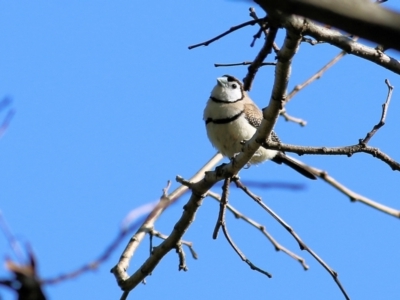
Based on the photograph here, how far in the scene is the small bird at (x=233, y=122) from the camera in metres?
6.51

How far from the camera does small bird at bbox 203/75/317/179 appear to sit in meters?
6.51

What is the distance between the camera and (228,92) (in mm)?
7348

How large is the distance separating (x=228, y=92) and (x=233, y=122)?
0.77m

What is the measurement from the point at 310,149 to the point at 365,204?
744mm

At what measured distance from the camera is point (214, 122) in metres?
6.76

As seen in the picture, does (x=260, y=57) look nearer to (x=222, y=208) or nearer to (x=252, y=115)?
(x=222, y=208)

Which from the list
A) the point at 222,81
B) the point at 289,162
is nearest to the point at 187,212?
the point at 289,162

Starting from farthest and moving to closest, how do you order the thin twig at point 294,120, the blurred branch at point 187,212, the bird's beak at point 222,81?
1. the bird's beak at point 222,81
2. the thin twig at point 294,120
3. the blurred branch at point 187,212

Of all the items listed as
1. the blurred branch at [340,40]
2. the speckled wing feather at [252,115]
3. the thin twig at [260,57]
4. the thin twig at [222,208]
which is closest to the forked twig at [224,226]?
the thin twig at [222,208]

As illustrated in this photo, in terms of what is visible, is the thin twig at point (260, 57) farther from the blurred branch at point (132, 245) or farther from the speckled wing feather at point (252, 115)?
the speckled wing feather at point (252, 115)

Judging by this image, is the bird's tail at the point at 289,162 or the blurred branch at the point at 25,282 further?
the bird's tail at the point at 289,162

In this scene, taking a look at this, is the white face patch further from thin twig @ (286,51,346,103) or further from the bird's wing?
thin twig @ (286,51,346,103)

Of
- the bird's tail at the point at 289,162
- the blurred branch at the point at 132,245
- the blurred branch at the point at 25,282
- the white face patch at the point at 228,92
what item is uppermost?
the white face patch at the point at 228,92

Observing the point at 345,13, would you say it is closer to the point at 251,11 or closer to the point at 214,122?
the point at 251,11
